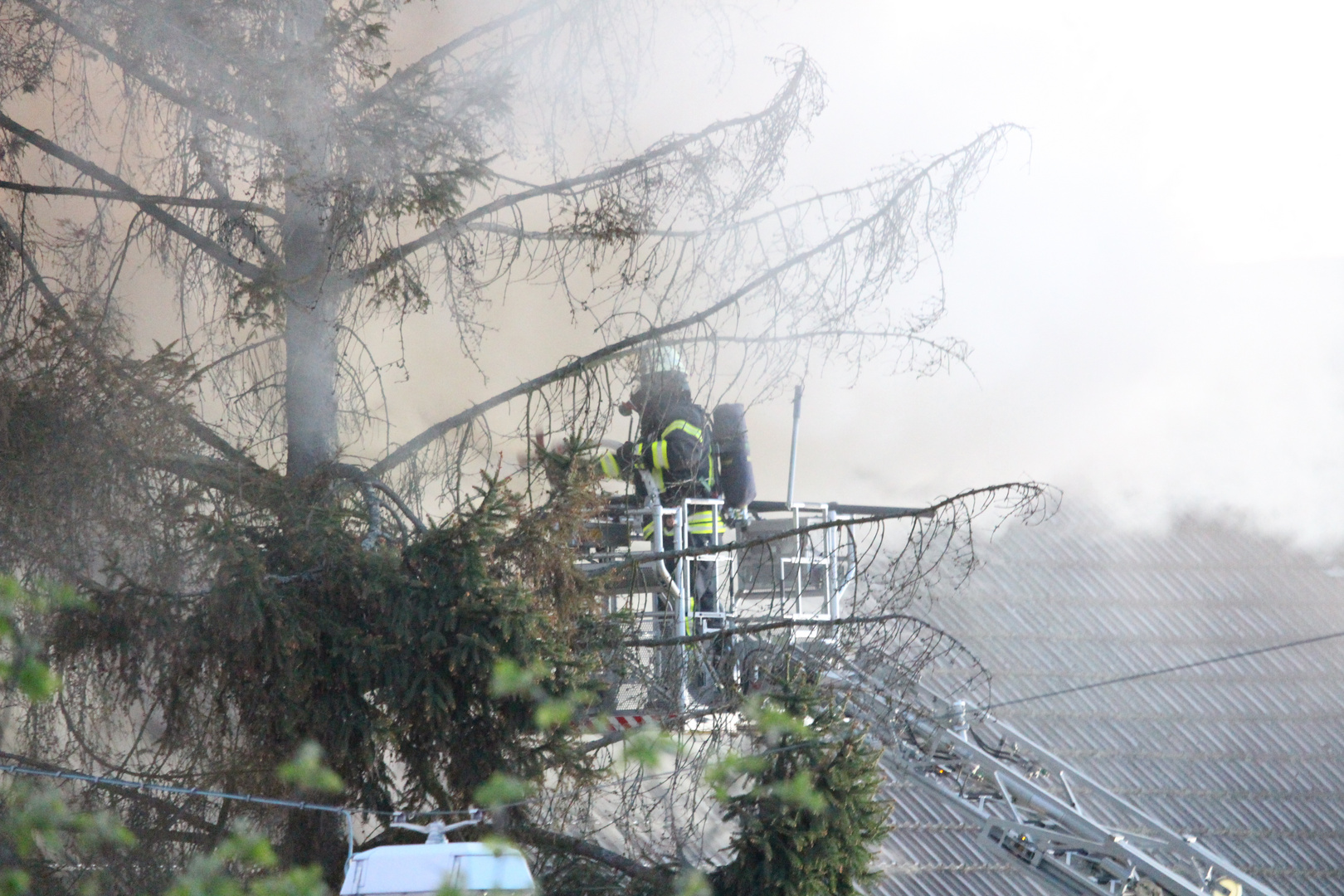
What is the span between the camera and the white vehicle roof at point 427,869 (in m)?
3.07

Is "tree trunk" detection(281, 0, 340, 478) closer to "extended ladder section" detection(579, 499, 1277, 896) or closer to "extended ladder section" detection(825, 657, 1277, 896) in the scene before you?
"extended ladder section" detection(579, 499, 1277, 896)

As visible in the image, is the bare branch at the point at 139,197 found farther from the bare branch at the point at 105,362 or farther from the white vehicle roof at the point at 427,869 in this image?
the white vehicle roof at the point at 427,869

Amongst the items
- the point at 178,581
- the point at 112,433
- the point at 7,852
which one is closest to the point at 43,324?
the point at 112,433

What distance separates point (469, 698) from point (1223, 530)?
9.87m

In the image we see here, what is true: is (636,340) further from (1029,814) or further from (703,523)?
(1029,814)

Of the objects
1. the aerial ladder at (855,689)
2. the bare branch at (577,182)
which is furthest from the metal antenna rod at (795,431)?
the bare branch at (577,182)

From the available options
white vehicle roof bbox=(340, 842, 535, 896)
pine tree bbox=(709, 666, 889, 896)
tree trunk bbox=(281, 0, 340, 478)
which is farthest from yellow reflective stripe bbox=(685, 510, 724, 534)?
white vehicle roof bbox=(340, 842, 535, 896)

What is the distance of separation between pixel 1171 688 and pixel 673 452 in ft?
21.3

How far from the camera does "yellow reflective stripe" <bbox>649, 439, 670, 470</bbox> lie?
6844mm

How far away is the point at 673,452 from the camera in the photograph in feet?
22.5

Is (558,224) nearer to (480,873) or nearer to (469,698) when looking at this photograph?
(469,698)

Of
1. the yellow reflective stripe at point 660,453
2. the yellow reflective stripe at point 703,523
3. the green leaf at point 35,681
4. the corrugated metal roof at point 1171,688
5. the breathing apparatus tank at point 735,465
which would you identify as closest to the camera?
the green leaf at point 35,681

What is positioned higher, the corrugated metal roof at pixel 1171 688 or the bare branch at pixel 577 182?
the bare branch at pixel 577 182

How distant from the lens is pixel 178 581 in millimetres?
5598
